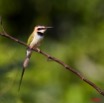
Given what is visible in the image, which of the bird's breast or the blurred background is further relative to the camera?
the blurred background

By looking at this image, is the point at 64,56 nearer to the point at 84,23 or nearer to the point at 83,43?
the point at 83,43

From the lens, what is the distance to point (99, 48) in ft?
17.5

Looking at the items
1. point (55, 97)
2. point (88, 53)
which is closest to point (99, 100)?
point (55, 97)

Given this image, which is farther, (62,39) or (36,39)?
(62,39)

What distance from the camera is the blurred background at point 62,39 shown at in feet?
14.2

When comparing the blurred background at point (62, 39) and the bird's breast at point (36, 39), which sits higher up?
the bird's breast at point (36, 39)

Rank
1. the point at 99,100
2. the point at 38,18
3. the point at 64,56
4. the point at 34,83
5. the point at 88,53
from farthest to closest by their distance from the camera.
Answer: the point at 38,18, the point at 88,53, the point at 64,56, the point at 34,83, the point at 99,100

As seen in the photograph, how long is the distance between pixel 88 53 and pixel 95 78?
2.31ft

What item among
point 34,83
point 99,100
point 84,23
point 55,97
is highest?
point 99,100

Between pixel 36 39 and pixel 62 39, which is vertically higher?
pixel 36 39

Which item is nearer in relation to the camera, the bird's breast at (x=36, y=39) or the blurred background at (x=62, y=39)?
the bird's breast at (x=36, y=39)

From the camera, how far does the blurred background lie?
4.33 meters

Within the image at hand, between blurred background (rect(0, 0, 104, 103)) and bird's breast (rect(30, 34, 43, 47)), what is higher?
bird's breast (rect(30, 34, 43, 47))

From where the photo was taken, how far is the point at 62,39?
A: 5574 mm
